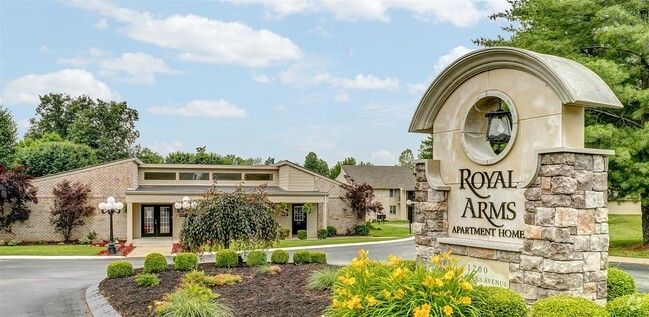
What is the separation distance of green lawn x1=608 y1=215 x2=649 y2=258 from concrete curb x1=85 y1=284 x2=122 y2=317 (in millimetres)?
18103

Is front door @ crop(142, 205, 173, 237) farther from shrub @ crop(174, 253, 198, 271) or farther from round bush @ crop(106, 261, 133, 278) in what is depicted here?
round bush @ crop(106, 261, 133, 278)

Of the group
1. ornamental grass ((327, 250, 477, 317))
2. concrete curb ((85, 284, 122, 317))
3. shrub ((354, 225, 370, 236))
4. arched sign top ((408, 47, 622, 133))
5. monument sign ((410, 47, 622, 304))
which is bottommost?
shrub ((354, 225, 370, 236))

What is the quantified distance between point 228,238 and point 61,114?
5219cm

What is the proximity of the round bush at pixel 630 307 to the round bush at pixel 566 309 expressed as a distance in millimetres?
316

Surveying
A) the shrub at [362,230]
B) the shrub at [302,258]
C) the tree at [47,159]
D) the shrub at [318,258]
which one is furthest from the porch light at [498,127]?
the tree at [47,159]

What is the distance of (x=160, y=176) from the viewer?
3180 centimetres

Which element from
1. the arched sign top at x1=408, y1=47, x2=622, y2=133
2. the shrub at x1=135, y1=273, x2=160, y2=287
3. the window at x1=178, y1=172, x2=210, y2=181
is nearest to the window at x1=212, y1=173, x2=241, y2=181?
the window at x1=178, y1=172, x2=210, y2=181

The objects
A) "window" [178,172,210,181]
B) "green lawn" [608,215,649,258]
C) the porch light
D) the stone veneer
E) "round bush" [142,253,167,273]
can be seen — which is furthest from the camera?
"window" [178,172,210,181]

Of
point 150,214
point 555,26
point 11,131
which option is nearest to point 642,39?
point 555,26

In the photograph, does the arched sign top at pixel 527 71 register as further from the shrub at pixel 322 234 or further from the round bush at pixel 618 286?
the shrub at pixel 322 234

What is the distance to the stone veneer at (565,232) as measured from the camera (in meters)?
7.02

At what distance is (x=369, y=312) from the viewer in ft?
19.2

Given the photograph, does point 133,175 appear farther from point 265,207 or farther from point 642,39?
point 642,39

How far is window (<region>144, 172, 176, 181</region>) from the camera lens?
3148 cm
